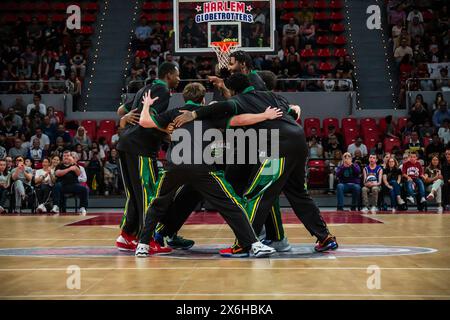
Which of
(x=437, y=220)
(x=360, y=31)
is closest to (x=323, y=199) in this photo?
(x=437, y=220)

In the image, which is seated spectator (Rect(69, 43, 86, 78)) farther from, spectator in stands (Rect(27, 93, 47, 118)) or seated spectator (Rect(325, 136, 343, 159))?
seated spectator (Rect(325, 136, 343, 159))

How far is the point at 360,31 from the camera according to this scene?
21938mm

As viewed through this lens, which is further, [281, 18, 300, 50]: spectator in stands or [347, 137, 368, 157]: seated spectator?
[281, 18, 300, 50]: spectator in stands

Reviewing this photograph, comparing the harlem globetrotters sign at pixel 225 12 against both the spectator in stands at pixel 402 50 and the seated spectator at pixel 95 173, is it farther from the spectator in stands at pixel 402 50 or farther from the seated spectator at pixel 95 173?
the spectator in stands at pixel 402 50

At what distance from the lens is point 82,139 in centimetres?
1680

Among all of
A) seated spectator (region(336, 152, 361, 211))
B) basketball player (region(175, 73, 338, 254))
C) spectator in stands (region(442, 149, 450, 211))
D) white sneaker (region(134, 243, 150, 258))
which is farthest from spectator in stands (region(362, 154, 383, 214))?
white sneaker (region(134, 243, 150, 258))

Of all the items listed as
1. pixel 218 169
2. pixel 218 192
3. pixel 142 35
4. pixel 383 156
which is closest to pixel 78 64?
pixel 142 35

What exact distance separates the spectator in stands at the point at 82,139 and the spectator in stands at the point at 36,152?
832mm

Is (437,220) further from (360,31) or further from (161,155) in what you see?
(360,31)

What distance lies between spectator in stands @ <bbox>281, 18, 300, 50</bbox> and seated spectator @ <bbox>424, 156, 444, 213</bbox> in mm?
6679

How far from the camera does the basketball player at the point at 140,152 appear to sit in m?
6.89

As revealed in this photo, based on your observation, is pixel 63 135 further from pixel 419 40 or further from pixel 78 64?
pixel 419 40

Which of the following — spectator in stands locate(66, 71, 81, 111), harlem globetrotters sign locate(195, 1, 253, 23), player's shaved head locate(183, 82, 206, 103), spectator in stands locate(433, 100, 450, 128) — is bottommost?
spectator in stands locate(433, 100, 450, 128)

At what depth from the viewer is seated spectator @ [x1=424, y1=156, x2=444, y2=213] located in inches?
572
